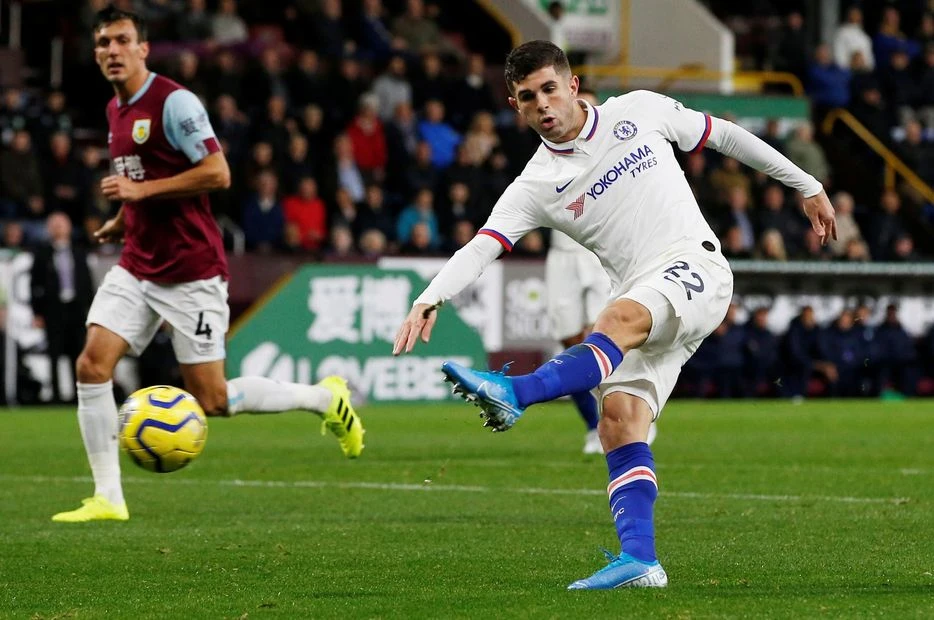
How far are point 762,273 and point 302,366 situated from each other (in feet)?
20.6

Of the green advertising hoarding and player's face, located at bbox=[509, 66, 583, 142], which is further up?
player's face, located at bbox=[509, 66, 583, 142]

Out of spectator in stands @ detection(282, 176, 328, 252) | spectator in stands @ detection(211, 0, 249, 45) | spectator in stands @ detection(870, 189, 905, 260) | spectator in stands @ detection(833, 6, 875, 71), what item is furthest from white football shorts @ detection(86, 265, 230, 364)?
spectator in stands @ detection(833, 6, 875, 71)

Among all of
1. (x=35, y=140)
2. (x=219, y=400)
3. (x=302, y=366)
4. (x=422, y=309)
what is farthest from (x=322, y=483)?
(x=35, y=140)

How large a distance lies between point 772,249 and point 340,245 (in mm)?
5628

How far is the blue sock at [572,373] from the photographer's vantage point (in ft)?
19.2

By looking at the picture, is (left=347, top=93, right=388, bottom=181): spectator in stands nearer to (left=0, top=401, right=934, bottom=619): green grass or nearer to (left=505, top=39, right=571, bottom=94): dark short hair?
(left=0, top=401, right=934, bottom=619): green grass

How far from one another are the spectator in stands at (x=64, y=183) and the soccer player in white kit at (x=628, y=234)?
535 inches

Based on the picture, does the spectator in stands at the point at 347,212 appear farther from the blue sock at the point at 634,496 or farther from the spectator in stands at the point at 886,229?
the blue sock at the point at 634,496

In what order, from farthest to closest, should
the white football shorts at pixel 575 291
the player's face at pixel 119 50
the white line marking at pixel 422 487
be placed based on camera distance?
1. the white football shorts at pixel 575 291
2. the white line marking at pixel 422 487
3. the player's face at pixel 119 50

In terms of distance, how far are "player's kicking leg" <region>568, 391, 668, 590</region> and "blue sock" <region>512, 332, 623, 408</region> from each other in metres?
0.41

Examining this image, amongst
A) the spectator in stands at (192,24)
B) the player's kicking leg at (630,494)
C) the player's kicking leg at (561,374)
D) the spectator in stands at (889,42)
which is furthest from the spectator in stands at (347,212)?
the player's kicking leg at (561,374)

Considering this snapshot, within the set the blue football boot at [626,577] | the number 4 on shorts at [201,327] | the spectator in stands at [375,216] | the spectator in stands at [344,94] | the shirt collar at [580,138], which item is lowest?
the spectator in stands at [375,216]

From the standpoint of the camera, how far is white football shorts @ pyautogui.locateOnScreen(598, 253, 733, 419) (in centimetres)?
637

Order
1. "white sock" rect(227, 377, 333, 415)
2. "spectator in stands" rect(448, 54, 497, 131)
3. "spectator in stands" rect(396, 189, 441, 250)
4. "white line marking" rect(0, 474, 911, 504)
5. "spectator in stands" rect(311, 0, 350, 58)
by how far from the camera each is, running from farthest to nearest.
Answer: "spectator in stands" rect(311, 0, 350, 58) → "spectator in stands" rect(448, 54, 497, 131) → "spectator in stands" rect(396, 189, 441, 250) → "white line marking" rect(0, 474, 911, 504) → "white sock" rect(227, 377, 333, 415)
